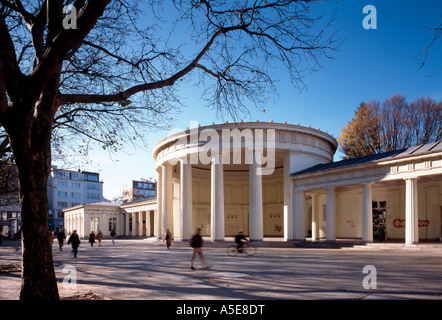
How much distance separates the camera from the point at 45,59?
741cm

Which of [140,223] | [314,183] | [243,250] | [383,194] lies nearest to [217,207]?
[314,183]

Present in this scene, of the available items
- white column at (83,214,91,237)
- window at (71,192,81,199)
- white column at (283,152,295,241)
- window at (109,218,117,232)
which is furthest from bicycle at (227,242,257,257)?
window at (71,192,81,199)

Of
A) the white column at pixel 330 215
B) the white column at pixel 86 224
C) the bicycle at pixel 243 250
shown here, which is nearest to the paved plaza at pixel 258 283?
the bicycle at pixel 243 250

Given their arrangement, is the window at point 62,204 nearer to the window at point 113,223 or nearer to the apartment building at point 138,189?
the apartment building at point 138,189

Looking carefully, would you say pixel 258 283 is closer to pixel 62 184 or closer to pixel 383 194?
pixel 383 194

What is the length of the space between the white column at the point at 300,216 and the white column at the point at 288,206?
1.16 ft

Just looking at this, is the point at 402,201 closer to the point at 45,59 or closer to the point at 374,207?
the point at 374,207

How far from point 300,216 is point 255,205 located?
4260mm

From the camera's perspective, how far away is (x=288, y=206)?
32938 mm

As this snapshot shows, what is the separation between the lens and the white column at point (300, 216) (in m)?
32.4

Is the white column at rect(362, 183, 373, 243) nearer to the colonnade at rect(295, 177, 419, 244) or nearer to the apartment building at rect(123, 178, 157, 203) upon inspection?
the colonnade at rect(295, 177, 419, 244)

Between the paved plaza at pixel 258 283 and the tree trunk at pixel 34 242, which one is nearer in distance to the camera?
the tree trunk at pixel 34 242

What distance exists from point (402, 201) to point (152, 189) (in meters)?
105

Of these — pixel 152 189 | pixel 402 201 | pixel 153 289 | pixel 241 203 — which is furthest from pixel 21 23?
pixel 152 189
